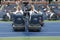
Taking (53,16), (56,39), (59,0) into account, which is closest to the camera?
(56,39)

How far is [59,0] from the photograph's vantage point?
149 feet

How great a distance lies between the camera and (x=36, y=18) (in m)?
10.5

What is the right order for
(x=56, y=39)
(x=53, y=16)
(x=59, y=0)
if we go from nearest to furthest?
(x=56, y=39)
(x=53, y=16)
(x=59, y=0)

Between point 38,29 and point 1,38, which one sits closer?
point 1,38

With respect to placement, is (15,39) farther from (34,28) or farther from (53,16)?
(53,16)

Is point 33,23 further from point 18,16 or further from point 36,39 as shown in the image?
point 36,39

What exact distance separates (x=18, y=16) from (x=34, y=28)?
3.46 feet

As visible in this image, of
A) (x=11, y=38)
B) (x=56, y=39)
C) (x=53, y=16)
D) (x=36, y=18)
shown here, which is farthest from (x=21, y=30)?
(x=53, y=16)

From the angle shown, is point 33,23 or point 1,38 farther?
point 33,23

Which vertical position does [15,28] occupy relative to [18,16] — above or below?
below

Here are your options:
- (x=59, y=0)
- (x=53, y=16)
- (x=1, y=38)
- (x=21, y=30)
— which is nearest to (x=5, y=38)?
(x=1, y=38)

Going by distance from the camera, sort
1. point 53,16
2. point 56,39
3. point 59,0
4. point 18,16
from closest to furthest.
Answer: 1. point 56,39
2. point 18,16
3. point 53,16
4. point 59,0

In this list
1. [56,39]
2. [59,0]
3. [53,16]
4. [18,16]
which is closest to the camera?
[56,39]

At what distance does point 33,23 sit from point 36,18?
31 centimetres
